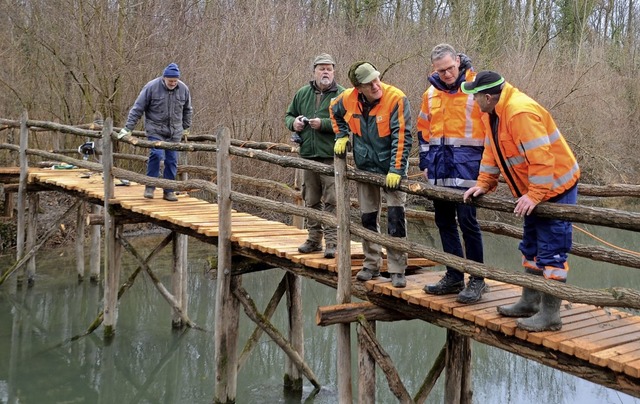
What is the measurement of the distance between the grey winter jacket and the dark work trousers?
15.4 feet

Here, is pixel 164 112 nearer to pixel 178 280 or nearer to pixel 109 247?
pixel 109 247

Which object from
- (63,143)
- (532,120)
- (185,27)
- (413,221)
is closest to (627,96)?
(413,221)

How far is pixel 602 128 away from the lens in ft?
76.8

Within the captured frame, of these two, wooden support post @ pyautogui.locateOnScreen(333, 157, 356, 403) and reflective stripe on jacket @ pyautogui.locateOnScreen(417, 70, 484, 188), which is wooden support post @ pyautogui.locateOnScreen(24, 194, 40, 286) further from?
reflective stripe on jacket @ pyautogui.locateOnScreen(417, 70, 484, 188)

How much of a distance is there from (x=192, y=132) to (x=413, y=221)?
5668 mm

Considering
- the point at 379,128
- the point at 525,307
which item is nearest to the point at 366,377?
the point at 525,307

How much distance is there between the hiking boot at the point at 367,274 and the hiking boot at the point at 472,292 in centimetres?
85

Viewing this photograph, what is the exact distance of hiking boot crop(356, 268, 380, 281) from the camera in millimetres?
5480

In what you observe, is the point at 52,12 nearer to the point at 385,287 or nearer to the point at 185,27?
the point at 185,27

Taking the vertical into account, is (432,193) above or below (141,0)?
below

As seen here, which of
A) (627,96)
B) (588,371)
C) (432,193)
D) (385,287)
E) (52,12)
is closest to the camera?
(588,371)

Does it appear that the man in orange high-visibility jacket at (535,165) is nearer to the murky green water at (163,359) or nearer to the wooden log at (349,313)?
the wooden log at (349,313)

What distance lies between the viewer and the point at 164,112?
8.89 m

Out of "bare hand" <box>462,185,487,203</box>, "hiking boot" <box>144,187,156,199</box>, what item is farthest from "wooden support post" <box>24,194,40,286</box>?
"bare hand" <box>462,185,487,203</box>
